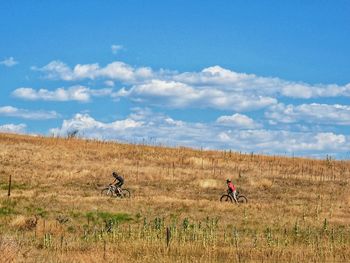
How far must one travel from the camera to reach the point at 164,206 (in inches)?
1414

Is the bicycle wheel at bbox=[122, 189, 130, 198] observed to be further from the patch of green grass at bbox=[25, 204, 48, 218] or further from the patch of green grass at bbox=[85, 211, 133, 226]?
the patch of green grass at bbox=[25, 204, 48, 218]

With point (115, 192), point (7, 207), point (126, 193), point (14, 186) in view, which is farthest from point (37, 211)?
point (14, 186)

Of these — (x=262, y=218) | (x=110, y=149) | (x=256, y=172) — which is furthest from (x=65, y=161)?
(x=262, y=218)

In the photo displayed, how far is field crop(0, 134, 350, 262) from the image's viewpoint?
1817 cm

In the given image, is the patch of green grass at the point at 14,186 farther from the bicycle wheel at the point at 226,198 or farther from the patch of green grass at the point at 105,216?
the bicycle wheel at the point at 226,198

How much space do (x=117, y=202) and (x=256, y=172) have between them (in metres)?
21.0

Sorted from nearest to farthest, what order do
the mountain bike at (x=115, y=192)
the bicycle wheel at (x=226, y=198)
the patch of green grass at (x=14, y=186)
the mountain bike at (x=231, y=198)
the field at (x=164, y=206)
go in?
the field at (x=164, y=206), the mountain bike at (x=231, y=198), the bicycle wheel at (x=226, y=198), the mountain bike at (x=115, y=192), the patch of green grass at (x=14, y=186)

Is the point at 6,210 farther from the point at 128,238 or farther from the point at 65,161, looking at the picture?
the point at 65,161

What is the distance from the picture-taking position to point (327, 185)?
162ft

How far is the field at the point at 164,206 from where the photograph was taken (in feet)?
59.6

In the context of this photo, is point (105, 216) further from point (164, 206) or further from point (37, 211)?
point (164, 206)

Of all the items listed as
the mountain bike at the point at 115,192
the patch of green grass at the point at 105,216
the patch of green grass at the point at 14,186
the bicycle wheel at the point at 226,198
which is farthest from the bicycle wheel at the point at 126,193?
the patch of green grass at the point at 14,186

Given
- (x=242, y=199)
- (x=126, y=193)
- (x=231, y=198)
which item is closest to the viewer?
(x=231, y=198)

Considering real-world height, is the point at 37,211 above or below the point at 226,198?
below
